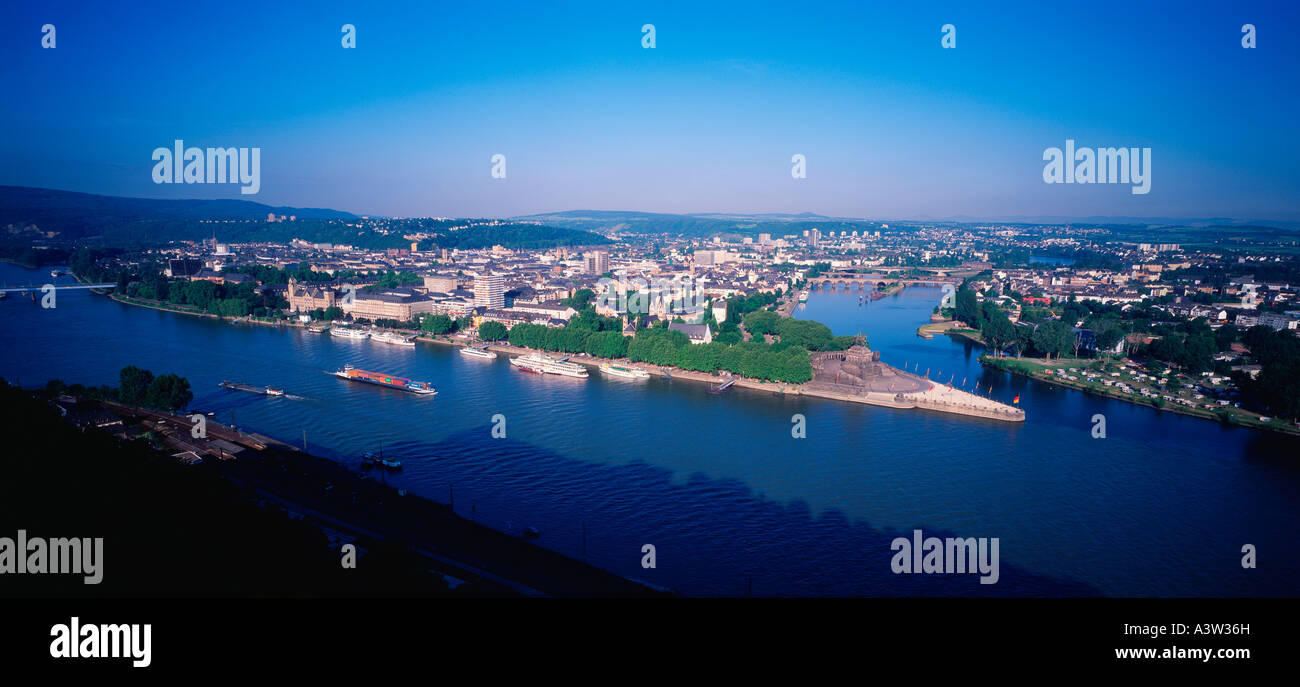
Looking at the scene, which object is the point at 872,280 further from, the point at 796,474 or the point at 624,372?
the point at 796,474

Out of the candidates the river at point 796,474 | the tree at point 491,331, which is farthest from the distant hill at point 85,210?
the tree at point 491,331

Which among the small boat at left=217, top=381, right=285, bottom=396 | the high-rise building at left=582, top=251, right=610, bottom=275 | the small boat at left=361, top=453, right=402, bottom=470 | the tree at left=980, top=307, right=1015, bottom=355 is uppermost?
the high-rise building at left=582, top=251, right=610, bottom=275

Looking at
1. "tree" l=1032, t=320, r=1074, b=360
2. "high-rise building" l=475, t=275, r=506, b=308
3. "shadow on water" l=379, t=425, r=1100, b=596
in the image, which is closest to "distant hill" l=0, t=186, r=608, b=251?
"high-rise building" l=475, t=275, r=506, b=308

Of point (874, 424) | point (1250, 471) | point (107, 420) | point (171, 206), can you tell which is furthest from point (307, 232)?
point (1250, 471)

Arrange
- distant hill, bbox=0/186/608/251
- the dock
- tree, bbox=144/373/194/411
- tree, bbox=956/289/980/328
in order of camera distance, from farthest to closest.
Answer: distant hill, bbox=0/186/608/251
tree, bbox=956/289/980/328
the dock
tree, bbox=144/373/194/411

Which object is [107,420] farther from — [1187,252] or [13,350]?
[1187,252]

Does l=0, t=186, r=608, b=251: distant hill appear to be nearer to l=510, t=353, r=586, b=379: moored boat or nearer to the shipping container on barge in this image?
l=510, t=353, r=586, b=379: moored boat

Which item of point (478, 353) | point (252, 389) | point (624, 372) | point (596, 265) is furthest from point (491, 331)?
point (596, 265)
